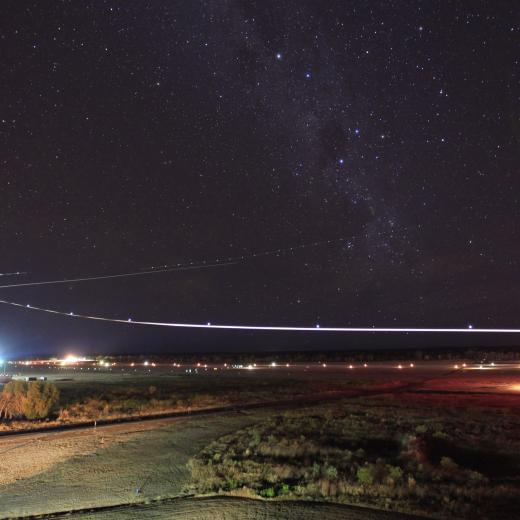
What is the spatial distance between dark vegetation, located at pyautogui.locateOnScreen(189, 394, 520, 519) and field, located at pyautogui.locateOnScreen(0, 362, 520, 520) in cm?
4

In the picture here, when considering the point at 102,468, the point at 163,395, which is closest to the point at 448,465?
the point at 102,468

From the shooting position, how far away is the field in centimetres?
979

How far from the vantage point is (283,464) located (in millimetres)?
12797

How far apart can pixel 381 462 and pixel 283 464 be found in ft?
7.36

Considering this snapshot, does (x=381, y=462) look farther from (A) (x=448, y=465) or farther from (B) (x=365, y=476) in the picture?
(A) (x=448, y=465)

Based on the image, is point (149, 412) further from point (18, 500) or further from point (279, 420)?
point (18, 500)

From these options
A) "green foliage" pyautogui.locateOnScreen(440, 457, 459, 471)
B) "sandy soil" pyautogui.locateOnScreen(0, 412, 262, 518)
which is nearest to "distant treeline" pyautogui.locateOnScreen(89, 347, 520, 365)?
"sandy soil" pyautogui.locateOnScreen(0, 412, 262, 518)

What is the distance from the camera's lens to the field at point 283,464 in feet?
32.1

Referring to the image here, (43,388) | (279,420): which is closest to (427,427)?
(279,420)

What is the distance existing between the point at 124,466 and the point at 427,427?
10.0 meters

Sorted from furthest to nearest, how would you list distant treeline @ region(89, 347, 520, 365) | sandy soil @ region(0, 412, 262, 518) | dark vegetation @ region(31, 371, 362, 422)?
distant treeline @ region(89, 347, 520, 365) → dark vegetation @ region(31, 371, 362, 422) → sandy soil @ region(0, 412, 262, 518)

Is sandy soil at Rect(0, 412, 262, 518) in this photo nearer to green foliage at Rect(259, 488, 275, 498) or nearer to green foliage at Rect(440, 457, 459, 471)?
green foliage at Rect(259, 488, 275, 498)

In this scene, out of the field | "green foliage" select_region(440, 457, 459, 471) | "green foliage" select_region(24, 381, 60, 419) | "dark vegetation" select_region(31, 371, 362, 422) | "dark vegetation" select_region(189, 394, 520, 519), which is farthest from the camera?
"dark vegetation" select_region(31, 371, 362, 422)

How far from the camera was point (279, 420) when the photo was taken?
20.2 metres
